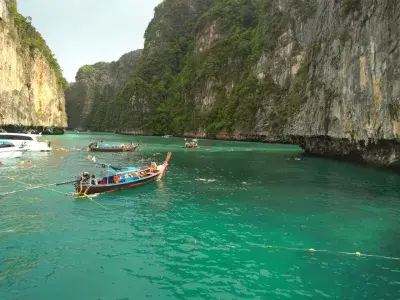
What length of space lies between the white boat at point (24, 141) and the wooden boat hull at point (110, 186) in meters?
34.1

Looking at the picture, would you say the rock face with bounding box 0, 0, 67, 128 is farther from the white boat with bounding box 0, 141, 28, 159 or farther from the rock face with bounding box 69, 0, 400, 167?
the rock face with bounding box 69, 0, 400, 167

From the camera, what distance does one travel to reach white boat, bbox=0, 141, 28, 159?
5290 cm

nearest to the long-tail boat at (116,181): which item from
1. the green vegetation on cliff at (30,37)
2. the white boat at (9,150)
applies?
the white boat at (9,150)

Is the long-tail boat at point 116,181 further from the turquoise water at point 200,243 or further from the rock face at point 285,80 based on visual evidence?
the rock face at point 285,80

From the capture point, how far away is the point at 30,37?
10856 centimetres

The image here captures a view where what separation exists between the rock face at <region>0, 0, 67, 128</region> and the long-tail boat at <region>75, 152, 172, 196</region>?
5366 cm

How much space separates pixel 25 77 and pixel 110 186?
78277 mm

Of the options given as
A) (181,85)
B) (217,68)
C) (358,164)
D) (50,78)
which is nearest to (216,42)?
(217,68)

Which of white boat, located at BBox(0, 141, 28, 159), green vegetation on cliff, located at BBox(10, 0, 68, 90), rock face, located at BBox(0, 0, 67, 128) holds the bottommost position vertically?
white boat, located at BBox(0, 141, 28, 159)

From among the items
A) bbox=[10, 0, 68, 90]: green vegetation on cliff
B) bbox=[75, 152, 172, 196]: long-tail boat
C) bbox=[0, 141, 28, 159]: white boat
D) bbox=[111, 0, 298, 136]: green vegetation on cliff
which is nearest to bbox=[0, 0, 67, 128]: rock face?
bbox=[10, 0, 68, 90]: green vegetation on cliff

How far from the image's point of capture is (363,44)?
43750 millimetres

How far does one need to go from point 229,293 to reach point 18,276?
26.9ft

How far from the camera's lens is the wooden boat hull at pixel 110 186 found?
90.7 feet

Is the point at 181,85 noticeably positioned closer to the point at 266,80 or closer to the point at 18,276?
the point at 266,80
